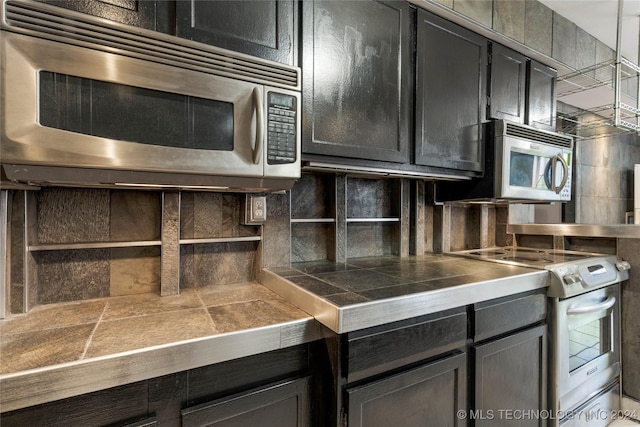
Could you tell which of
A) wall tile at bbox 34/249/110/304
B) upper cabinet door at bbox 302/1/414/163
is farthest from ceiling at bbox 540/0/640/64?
wall tile at bbox 34/249/110/304

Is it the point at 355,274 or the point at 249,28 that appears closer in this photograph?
the point at 249,28

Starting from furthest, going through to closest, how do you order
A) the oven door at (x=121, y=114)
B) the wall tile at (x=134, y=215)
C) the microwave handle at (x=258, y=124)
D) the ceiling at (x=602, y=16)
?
the ceiling at (x=602, y=16) → the wall tile at (x=134, y=215) → the microwave handle at (x=258, y=124) → the oven door at (x=121, y=114)

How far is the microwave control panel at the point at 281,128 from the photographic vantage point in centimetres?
109

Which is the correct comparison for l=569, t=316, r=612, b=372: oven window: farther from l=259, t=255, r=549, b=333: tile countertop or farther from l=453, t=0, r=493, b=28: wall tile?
l=453, t=0, r=493, b=28: wall tile

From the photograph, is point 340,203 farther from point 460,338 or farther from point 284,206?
point 460,338

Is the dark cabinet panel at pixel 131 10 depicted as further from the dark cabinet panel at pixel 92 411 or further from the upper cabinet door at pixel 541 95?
the upper cabinet door at pixel 541 95

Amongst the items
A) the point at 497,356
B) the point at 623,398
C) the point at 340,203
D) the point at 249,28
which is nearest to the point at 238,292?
the point at 340,203

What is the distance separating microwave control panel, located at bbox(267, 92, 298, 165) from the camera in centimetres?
109

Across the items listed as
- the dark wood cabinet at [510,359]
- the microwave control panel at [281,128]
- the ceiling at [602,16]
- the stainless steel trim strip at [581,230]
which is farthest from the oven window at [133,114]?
the ceiling at [602,16]

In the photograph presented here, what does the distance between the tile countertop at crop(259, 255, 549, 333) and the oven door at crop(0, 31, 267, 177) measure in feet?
1.61

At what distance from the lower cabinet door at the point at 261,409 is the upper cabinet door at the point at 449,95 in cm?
117

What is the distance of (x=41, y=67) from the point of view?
788mm

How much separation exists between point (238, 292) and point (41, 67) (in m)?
0.96

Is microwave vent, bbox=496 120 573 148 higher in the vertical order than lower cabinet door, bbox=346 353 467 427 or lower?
higher
